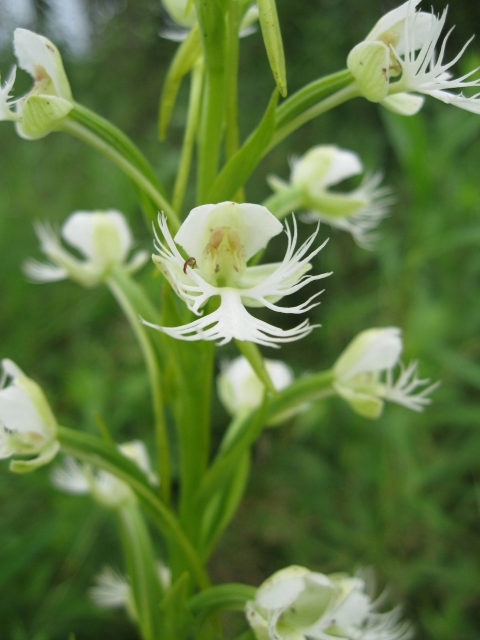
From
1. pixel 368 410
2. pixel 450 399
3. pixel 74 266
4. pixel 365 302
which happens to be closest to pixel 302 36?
pixel 365 302

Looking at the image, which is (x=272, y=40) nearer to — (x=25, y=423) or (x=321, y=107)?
(x=321, y=107)

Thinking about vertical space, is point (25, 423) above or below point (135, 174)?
below

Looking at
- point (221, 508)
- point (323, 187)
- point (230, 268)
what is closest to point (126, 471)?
point (221, 508)


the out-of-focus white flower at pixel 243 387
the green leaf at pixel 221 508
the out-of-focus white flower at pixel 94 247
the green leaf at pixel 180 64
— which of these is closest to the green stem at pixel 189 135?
the green leaf at pixel 180 64

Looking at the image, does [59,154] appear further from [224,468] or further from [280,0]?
[224,468]

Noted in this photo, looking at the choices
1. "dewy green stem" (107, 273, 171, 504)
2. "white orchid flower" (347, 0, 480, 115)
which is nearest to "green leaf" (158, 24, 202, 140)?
"white orchid flower" (347, 0, 480, 115)

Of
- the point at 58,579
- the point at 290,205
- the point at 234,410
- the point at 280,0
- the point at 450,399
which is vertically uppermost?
the point at 280,0

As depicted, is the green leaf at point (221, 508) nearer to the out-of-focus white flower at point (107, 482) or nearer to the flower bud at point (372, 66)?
the out-of-focus white flower at point (107, 482)
